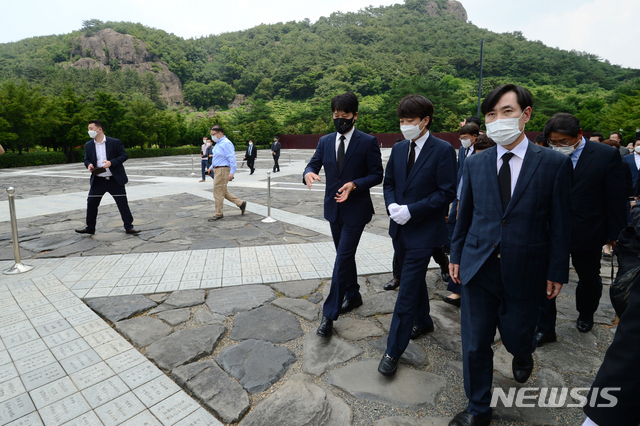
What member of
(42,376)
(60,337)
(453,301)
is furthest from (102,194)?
(453,301)

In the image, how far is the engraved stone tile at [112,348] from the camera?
2795 mm

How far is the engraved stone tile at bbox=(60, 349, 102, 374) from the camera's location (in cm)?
261

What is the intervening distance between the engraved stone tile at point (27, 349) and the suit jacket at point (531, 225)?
328 cm

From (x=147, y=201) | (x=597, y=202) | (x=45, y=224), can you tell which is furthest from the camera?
(x=147, y=201)

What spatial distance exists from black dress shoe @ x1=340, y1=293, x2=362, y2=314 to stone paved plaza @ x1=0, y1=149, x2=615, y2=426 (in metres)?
0.07

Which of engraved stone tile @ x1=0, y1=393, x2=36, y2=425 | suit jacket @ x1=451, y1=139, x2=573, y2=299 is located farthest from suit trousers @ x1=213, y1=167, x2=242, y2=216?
suit jacket @ x1=451, y1=139, x2=573, y2=299

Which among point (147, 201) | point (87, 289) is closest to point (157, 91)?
point (147, 201)

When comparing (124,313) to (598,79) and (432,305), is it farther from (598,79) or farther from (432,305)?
(598,79)

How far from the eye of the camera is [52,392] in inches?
92.7

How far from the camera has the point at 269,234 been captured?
6.52 meters

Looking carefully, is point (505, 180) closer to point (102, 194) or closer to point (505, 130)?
point (505, 130)

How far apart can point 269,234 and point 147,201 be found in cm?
500

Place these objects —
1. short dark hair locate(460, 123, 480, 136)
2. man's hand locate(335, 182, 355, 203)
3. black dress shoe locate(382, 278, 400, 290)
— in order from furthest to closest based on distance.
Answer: short dark hair locate(460, 123, 480, 136), black dress shoe locate(382, 278, 400, 290), man's hand locate(335, 182, 355, 203)

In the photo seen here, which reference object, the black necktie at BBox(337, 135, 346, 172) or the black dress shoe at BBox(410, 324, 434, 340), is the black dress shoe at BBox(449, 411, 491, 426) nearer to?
the black dress shoe at BBox(410, 324, 434, 340)
